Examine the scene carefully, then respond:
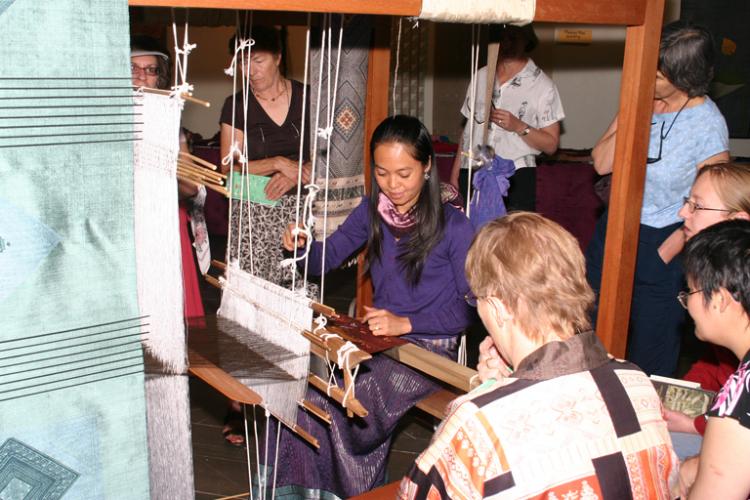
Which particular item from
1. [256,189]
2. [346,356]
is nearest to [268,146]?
[256,189]

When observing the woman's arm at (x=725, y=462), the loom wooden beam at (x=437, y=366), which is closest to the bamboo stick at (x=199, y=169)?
the loom wooden beam at (x=437, y=366)

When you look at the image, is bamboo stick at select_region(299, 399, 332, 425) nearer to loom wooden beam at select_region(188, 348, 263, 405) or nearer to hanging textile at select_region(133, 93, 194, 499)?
loom wooden beam at select_region(188, 348, 263, 405)

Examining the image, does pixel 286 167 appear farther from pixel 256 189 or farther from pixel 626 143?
pixel 626 143

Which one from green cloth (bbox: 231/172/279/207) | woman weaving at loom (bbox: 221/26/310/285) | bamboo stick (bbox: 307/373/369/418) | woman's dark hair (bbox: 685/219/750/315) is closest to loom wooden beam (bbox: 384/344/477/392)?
bamboo stick (bbox: 307/373/369/418)

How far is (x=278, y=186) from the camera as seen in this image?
9.31ft

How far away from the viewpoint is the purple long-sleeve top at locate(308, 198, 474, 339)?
236cm

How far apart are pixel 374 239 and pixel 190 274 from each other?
22.7 inches

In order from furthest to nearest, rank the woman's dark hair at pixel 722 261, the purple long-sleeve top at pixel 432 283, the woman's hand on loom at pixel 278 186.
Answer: the woman's hand on loom at pixel 278 186 < the purple long-sleeve top at pixel 432 283 < the woman's dark hair at pixel 722 261

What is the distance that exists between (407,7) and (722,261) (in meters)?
0.77

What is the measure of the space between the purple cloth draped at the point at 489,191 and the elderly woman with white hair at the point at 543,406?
108cm

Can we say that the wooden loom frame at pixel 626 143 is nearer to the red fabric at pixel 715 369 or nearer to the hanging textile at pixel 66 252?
the red fabric at pixel 715 369

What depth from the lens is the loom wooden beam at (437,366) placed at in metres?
1.78

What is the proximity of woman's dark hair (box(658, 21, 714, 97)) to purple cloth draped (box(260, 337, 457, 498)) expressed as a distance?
3.90 ft

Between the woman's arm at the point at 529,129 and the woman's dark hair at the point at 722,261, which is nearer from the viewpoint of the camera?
the woman's dark hair at the point at 722,261
